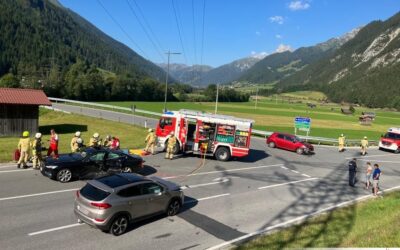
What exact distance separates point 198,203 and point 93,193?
5226 mm

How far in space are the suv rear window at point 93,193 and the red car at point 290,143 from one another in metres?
25.6

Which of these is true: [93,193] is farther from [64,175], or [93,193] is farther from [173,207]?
[64,175]

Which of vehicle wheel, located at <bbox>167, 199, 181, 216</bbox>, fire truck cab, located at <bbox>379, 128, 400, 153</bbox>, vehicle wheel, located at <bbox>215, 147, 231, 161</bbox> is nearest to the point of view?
vehicle wheel, located at <bbox>167, 199, 181, 216</bbox>

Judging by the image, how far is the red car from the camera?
34.7 meters

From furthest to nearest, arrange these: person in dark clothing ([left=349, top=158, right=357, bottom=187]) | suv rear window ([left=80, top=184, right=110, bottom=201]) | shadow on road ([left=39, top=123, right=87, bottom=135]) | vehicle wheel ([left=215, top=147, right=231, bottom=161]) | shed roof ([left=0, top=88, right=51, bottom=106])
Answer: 1. shadow on road ([left=39, top=123, right=87, bottom=135])
2. shed roof ([left=0, top=88, right=51, bottom=106])
3. vehicle wheel ([left=215, top=147, right=231, bottom=161])
4. person in dark clothing ([left=349, top=158, right=357, bottom=187])
5. suv rear window ([left=80, top=184, right=110, bottom=201])

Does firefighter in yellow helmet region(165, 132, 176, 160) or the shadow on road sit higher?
firefighter in yellow helmet region(165, 132, 176, 160)

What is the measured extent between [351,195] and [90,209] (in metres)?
14.1

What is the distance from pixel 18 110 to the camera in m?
32.7

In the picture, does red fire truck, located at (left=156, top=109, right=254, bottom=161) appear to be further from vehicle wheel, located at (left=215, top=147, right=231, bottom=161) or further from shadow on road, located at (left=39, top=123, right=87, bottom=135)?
shadow on road, located at (left=39, top=123, right=87, bottom=135)

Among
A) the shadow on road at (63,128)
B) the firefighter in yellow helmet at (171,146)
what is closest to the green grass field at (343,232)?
the firefighter in yellow helmet at (171,146)

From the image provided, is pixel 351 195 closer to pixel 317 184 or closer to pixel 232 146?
pixel 317 184

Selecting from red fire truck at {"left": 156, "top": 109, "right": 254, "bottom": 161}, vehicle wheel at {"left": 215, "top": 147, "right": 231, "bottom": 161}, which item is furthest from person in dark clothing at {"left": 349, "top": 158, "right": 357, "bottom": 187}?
vehicle wheel at {"left": 215, "top": 147, "right": 231, "bottom": 161}

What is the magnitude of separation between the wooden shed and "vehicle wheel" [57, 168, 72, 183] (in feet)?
55.8

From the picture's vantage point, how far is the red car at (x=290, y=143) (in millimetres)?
34688
